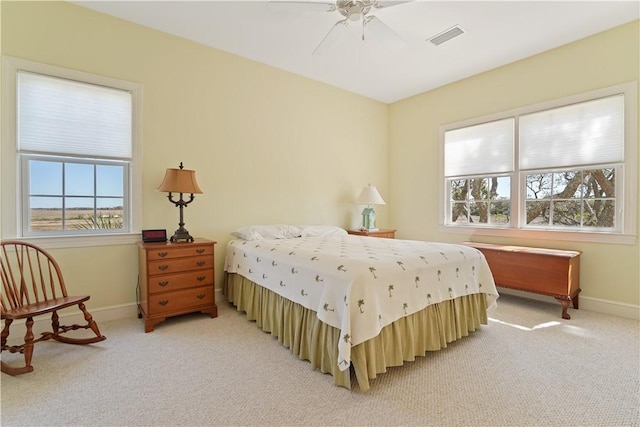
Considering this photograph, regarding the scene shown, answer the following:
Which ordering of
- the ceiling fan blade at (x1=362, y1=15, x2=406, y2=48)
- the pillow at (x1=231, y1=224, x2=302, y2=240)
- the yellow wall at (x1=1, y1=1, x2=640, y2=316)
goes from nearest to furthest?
the ceiling fan blade at (x1=362, y1=15, x2=406, y2=48) → the yellow wall at (x1=1, y1=1, x2=640, y2=316) → the pillow at (x1=231, y1=224, x2=302, y2=240)

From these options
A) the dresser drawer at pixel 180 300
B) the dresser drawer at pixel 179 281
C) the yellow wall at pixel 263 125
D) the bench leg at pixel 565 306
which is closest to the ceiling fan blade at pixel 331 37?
the yellow wall at pixel 263 125

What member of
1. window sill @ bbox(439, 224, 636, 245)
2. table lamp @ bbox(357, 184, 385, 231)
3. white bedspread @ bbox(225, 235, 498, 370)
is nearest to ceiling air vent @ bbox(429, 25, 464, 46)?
table lamp @ bbox(357, 184, 385, 231)

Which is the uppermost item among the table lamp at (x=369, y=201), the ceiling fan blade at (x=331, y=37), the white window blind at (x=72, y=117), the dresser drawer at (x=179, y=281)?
the ceiling fan blade at (x=331, y=37)

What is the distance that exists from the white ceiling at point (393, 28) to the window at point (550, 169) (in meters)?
0.72

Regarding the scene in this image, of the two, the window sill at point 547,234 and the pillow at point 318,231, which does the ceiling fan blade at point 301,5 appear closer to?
the pillow at point 318,231

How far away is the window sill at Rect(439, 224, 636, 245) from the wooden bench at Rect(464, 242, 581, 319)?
17 centimetres

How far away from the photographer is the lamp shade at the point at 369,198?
438cm

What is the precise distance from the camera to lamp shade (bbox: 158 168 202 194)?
272 centimetres

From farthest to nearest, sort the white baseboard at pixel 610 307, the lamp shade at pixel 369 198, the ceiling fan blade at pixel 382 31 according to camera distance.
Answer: the lamp shade at pixel 369 198, the white baseboard at pixel 610 307, the ceiling fan blade at pixel 382 31

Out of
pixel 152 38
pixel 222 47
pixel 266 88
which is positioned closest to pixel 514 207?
pixel 266 88

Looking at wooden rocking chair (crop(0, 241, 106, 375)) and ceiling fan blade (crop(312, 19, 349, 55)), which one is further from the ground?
ceiling fan blade (crop(312, 19, 349, 55))

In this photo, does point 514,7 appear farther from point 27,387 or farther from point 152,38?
point 27,387

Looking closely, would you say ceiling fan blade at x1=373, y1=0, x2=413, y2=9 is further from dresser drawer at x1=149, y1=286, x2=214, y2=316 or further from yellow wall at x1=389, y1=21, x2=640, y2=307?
dresser drawer at x1=149, y1=286, x2=214, y2=316

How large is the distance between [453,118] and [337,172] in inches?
72.7
